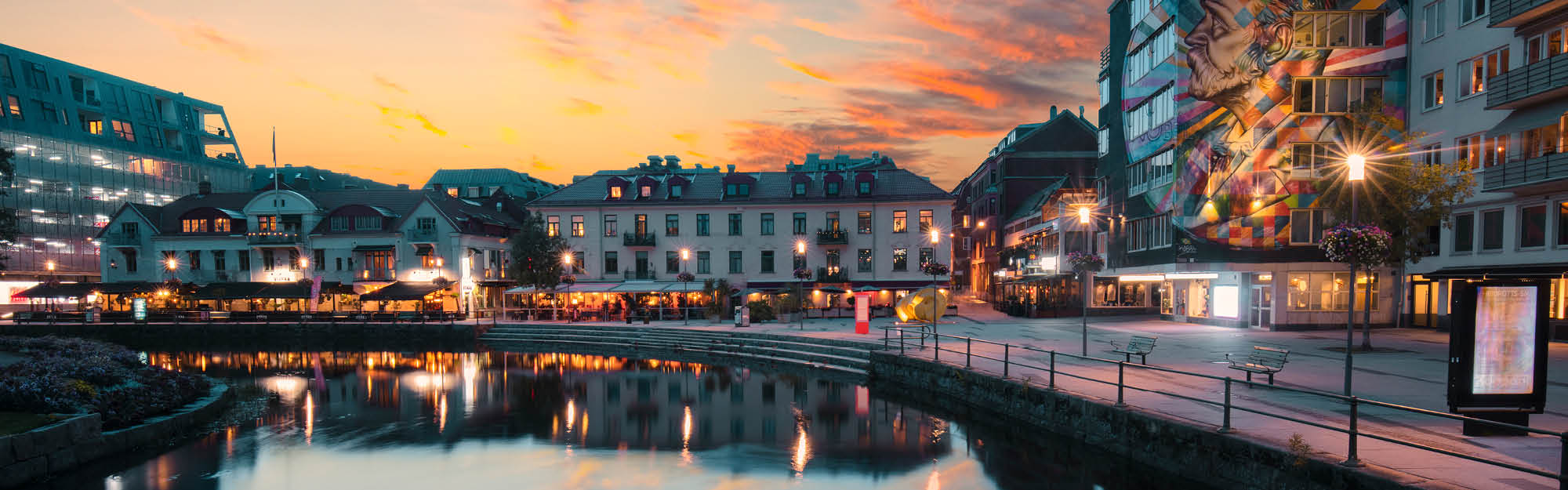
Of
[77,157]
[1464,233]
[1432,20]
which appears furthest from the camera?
[77,157]

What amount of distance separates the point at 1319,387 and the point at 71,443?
2597 centimetres

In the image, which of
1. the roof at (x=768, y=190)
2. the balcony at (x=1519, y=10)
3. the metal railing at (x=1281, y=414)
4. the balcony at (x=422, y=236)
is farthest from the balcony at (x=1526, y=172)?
the balcony at (x=422, y=236)

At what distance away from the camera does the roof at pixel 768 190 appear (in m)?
48.6

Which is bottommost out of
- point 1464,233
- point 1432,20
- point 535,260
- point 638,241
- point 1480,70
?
point 535,260

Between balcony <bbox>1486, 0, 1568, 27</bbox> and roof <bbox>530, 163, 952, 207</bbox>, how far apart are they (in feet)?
85.0

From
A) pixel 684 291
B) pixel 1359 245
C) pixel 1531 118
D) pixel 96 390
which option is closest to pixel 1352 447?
pixel 1359 245

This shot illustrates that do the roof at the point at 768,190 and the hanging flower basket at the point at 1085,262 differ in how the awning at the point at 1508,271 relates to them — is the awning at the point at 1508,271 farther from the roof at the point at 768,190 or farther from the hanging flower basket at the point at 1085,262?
the roof at the point at 768,190

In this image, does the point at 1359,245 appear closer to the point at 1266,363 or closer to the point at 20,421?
the point at 1266,363

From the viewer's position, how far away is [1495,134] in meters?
27.3

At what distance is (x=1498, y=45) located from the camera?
2725 centimetres

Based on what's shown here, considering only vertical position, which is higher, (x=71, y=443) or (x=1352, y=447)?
(x=1352, y=447)

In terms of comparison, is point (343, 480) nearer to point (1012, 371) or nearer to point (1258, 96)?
point (1012, 371)

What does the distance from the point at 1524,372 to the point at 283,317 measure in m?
56.1

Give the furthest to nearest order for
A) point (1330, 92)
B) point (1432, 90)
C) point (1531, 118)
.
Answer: point (1330, 92)
point (1432, 90)
point (1531, 118)
